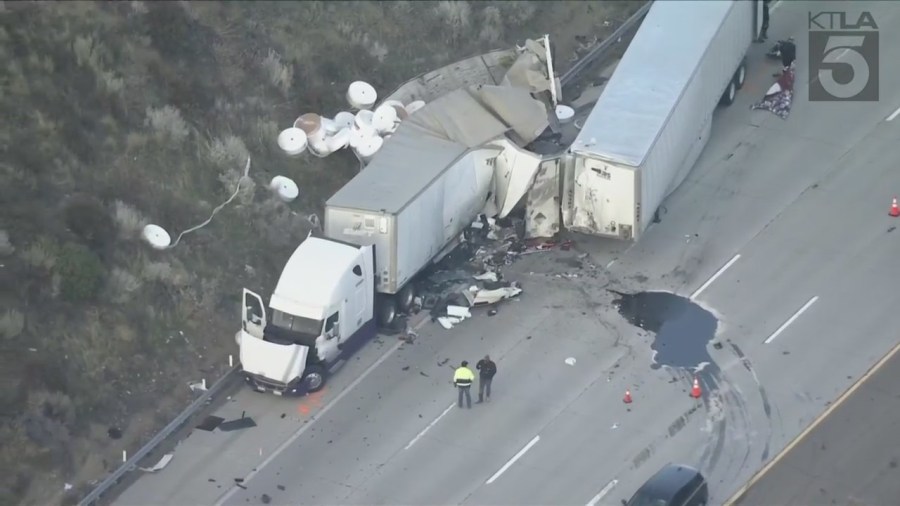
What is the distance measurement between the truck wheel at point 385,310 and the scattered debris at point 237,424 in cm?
388

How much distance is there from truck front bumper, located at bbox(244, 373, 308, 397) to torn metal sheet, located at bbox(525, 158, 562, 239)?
732 cm

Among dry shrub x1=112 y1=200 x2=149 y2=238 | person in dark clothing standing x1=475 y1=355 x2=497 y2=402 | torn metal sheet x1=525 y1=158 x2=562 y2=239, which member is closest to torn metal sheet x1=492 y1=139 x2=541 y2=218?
torn metal sheet x1=525 y1=158 x2=562 y2=239

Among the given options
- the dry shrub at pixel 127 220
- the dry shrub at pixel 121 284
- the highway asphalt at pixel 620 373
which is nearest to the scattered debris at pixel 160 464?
the highway asphalt at pixel 620 373

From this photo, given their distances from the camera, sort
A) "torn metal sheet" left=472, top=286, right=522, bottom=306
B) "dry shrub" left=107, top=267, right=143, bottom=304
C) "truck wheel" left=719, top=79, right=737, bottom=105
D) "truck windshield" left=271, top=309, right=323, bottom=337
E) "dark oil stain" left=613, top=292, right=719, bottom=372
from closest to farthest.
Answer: "truck windshield" left=271, top=309, right=323, bottom=337 < "dark oil stain" left=613, top=292, right=719, bottom=372 < "dry shrub" left=107, top=267, right=143, bottom=304 < "torn metal sheet" left=472, top=286, right=522, bottom=306 < "truck wheel" left=719, top=79, right=737, bottom=105

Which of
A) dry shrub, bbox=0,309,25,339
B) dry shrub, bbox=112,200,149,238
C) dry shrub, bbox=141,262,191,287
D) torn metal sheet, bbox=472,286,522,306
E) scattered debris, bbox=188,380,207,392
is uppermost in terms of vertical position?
dry shrub, bbox=112,200,149,238

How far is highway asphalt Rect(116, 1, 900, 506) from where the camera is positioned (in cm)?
3244

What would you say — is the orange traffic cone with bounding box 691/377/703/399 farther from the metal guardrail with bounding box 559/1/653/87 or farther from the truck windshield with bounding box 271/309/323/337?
the metal guardrail with bounding box 559/1/653/87

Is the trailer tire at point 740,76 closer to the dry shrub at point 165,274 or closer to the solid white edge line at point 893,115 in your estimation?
the solid white edge line at point 893,115

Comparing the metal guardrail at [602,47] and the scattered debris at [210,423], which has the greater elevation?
the metal guardrail at [602,47]

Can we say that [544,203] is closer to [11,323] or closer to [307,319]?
[307,319]

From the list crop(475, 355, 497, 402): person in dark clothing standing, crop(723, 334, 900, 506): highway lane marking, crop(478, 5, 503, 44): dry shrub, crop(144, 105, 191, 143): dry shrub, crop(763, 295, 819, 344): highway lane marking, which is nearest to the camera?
crop(723, 334, 900, 506): highway lane marking

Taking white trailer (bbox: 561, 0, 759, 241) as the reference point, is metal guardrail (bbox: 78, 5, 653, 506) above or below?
below

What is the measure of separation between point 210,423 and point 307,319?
9.40ft

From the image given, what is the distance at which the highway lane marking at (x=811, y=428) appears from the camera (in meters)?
31.3
